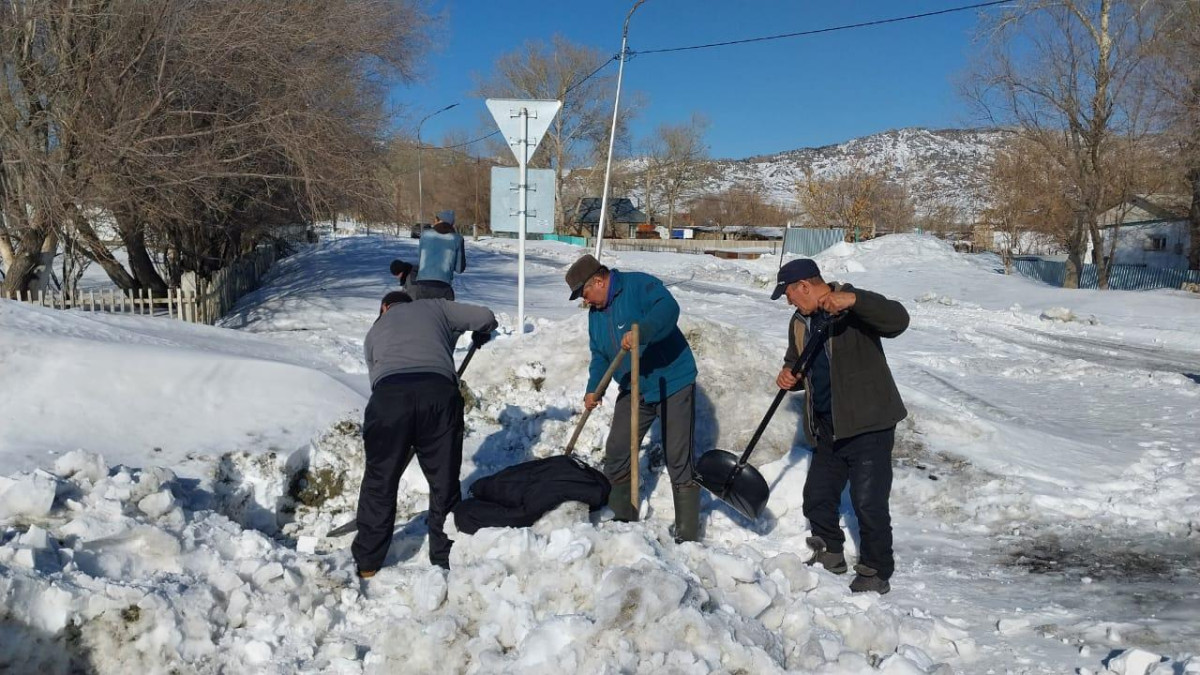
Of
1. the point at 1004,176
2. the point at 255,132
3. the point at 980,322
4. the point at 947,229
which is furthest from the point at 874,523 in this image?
the point at 947,229

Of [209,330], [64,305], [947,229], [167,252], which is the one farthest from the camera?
[947,229]

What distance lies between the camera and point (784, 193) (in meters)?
166

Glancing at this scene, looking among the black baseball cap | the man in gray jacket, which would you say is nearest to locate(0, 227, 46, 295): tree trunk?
the man in gray jacket

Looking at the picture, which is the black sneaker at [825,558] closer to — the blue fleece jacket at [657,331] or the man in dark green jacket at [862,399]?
the man in dark green jacket at [862,399]

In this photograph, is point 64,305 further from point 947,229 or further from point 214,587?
point 947,229

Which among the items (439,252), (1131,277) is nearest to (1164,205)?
(1131,277)

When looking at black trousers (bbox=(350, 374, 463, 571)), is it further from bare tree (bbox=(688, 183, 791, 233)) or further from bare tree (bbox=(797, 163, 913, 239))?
bare tree (bbox=(688, 183, 791, 233))

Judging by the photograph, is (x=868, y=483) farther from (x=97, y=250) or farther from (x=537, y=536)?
(x=97, y=250)

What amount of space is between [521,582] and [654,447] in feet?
9.14

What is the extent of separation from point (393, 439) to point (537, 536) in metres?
0.96

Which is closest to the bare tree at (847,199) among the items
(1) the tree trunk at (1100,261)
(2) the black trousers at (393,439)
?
(1) the tree trunk at (1100,261)

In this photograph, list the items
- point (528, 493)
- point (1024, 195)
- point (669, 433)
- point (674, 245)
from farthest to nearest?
1. point (674, 245)
2. point (1024, 195)
3. point (669, 433)
4. point (528, 493)

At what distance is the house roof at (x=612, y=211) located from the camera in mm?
60969

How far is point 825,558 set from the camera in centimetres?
444
